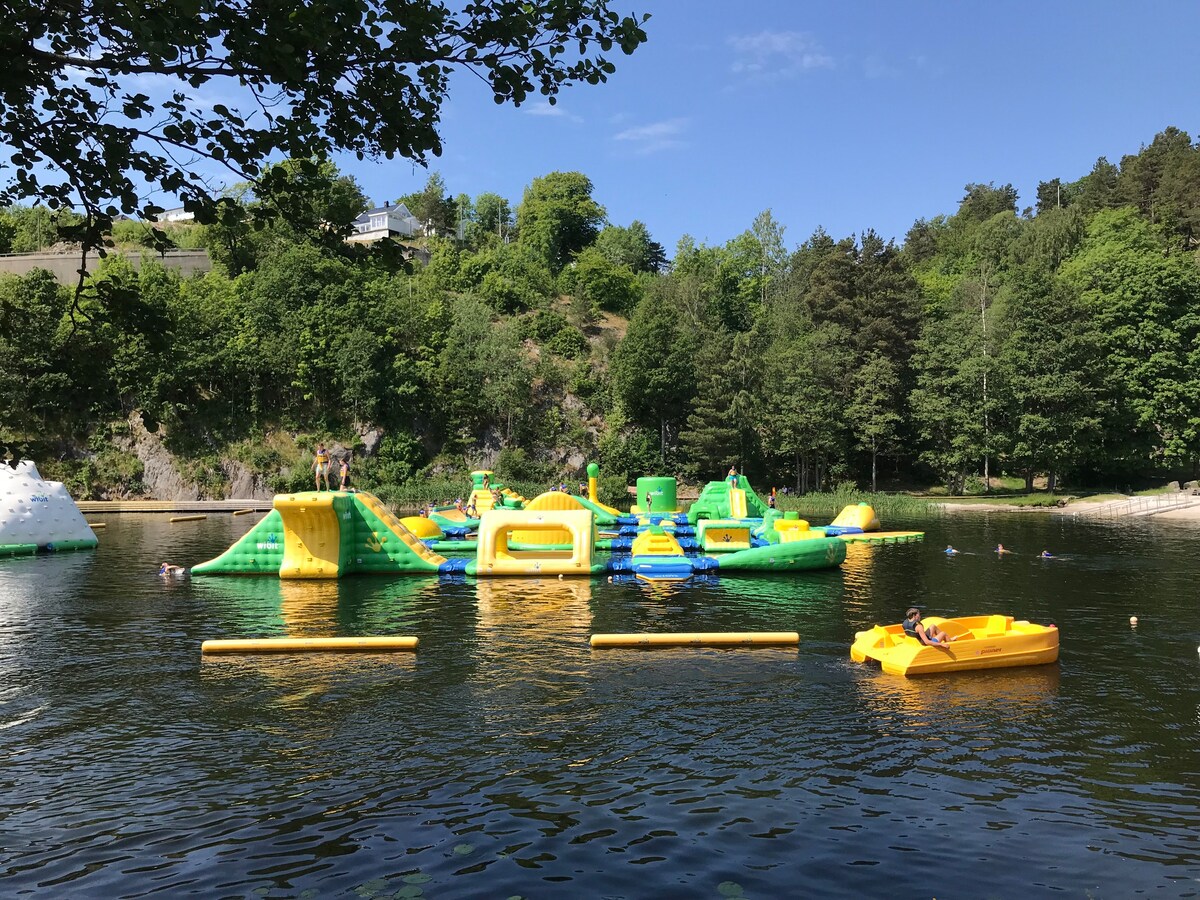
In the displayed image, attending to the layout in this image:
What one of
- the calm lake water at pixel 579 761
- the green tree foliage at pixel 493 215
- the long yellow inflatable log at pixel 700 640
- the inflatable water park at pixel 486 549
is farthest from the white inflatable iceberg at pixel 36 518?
the green tree foliage at pixel 493 215

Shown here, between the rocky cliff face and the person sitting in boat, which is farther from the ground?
the rocky cliff face

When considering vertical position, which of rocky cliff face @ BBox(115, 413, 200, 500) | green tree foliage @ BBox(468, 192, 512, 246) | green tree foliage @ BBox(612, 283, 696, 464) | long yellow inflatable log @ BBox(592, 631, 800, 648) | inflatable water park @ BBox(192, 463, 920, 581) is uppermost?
A: green tree foliage @ BBox(468, 192, 512, 246)

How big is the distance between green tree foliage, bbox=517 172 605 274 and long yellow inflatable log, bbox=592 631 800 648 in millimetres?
90602

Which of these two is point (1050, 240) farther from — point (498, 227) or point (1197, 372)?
point (498, 227)

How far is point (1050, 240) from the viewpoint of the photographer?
89.3 meters

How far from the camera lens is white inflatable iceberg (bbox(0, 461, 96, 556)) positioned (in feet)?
127

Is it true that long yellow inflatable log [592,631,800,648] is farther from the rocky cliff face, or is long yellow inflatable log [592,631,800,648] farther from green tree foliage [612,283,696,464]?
the rocky cliff face

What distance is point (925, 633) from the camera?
19.5m

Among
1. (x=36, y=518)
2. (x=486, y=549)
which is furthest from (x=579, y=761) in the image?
(x=36, y=518)

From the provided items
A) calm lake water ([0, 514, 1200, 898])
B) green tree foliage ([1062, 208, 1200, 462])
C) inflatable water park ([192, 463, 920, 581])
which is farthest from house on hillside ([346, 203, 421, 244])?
calm lake water ([0, 514, 1200, 898])

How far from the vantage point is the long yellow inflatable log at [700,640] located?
69.9 ft

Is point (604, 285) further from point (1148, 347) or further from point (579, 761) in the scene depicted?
point (579, 761)

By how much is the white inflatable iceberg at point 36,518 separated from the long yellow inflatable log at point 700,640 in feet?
98.5

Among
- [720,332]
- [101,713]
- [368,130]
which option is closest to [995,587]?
[101,713]
